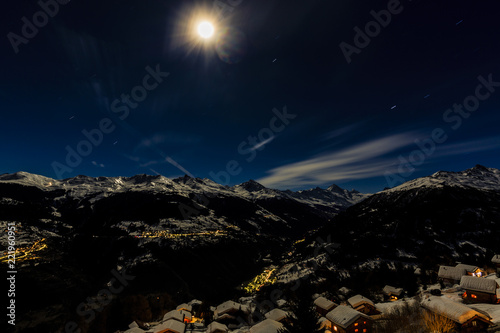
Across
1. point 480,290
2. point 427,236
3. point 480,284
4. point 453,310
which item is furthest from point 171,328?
point 427,236

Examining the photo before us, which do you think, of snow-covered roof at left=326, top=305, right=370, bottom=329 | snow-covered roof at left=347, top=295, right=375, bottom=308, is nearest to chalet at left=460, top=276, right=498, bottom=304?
snow-covered roof at left=326, top=305, right=370, bottom=329

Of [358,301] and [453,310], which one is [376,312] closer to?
[358,301]

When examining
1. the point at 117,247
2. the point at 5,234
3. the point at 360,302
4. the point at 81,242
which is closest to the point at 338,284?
the point at 360,302

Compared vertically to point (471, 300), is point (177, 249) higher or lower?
higher

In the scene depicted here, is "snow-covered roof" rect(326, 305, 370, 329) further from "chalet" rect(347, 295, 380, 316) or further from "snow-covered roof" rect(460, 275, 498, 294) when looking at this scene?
"snow-covered roof" rect(460, 275, 498, 294)

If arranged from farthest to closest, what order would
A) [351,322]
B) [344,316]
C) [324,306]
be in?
[324,306] → [344,316] → [351,322]

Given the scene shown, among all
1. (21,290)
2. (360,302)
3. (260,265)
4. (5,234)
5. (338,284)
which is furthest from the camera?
(260,265)

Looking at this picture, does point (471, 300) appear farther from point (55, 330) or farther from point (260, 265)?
point (260, 265)
